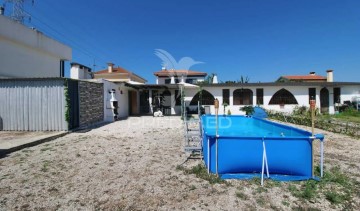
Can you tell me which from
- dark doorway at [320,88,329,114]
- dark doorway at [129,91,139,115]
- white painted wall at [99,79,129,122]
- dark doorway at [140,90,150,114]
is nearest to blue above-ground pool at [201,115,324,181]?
white painted wall at [99,79,129,122]

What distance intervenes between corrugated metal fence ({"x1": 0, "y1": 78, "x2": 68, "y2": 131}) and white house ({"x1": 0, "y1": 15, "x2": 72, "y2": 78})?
13.4ft

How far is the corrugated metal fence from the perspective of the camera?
10023 mm

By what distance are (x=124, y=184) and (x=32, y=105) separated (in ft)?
28.0

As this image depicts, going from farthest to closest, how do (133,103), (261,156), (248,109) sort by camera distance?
(133,103) → (248,109) → (261,156)

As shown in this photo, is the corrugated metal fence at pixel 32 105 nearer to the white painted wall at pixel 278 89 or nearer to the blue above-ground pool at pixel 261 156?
the blue above-ground pool at pixel 261 156

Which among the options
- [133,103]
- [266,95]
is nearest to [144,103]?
[133,103]

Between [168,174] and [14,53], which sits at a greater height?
[14,53]

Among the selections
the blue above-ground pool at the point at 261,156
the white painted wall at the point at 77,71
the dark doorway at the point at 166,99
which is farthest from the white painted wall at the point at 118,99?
the blue above-ground pool at the point at 261,156

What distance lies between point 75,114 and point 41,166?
6.00m

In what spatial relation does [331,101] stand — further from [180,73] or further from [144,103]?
[180,73]

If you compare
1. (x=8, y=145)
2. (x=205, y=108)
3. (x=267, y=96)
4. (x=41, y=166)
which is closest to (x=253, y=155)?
(x=41, y=166)

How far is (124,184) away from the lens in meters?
4.25

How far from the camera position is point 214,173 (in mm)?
4785

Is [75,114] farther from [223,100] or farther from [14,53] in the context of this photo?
[223,100]
